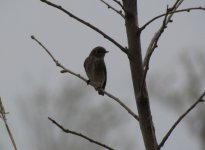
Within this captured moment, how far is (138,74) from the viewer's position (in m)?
1.75

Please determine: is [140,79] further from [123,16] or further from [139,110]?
[123,16]

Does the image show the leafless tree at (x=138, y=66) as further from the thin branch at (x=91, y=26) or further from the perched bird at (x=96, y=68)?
the perched bird at (x=96, y=68)

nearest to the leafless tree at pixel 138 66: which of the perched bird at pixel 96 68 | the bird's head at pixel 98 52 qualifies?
the perched bird at pixel 96 68

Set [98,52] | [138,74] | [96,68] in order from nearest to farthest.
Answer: [138,74] → [96,68] → [98,52]

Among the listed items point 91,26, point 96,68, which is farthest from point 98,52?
point 91,26

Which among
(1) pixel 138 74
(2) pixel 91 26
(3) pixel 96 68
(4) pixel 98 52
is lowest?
(3) pixel 96 68

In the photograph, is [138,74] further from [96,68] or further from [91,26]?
[96,68]

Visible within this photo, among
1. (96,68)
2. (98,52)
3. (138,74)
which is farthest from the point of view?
(98,52)

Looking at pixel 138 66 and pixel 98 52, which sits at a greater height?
pixel 138 66

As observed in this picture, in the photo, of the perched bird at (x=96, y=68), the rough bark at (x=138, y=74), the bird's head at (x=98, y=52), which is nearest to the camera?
the rough bark at (x=138, y=74)

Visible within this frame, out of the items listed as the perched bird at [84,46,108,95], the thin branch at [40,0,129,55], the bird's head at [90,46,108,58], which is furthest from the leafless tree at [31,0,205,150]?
the bird's head at [90,46,108,58]

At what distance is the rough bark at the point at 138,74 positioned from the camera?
1.71 meters

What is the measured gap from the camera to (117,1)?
187 centimetres

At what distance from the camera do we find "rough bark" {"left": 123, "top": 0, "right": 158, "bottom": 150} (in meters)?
1.71
